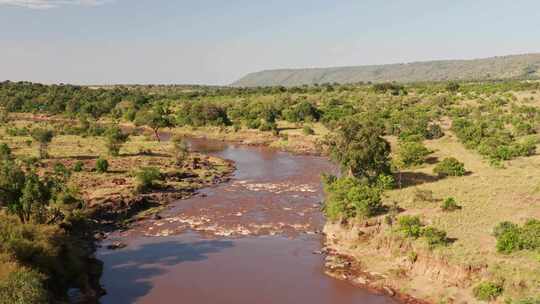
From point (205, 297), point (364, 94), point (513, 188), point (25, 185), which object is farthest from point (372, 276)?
point (364, 94)

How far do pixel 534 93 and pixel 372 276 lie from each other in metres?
90.3

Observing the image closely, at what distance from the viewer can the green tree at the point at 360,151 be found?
4225 cm

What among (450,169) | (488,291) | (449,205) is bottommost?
(488,291)

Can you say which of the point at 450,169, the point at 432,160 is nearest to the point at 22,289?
the point at 450,169

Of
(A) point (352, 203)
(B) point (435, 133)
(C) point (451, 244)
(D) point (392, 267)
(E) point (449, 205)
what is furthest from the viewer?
(B) point (435, 133)

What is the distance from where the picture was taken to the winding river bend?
2800cm

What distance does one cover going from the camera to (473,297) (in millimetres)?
24922

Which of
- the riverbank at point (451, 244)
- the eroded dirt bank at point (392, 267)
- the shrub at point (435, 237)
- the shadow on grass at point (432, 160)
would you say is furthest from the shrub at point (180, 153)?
the shrub at point (435, 237)

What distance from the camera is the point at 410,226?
31484mm

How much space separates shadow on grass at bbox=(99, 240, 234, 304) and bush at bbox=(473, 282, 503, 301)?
17.9 m

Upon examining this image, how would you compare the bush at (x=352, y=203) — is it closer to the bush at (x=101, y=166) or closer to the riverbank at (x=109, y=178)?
the riverbank at (x=109, y=178)

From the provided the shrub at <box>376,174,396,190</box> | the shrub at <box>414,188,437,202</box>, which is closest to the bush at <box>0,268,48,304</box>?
the shrub at <box>414,188,437,202</box>

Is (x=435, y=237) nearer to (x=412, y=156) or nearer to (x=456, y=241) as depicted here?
(x=456, y=241)

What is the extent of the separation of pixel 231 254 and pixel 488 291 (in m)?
17.3
